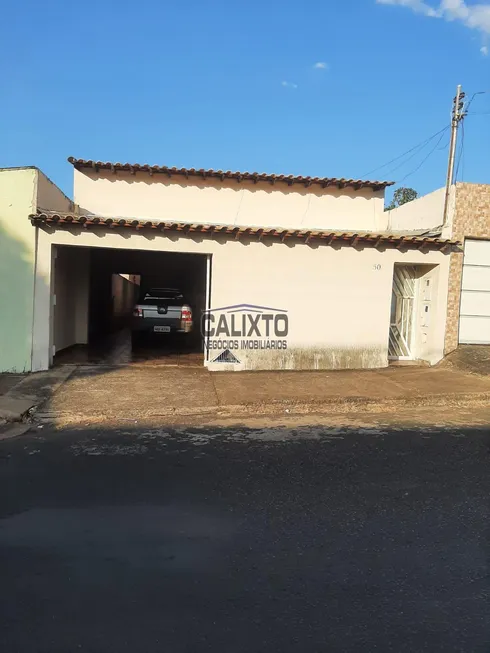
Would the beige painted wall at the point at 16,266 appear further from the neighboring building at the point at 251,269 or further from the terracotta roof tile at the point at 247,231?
the terracotta roof tile at the point at 247,231

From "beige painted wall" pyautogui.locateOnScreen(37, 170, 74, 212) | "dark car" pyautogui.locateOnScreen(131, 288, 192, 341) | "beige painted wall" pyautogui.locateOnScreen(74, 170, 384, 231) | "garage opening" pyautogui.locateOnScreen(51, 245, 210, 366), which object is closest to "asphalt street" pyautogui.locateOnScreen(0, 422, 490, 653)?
"beige painted wall" pyautogui.locateOnScreen(37, 170, 74, 212)

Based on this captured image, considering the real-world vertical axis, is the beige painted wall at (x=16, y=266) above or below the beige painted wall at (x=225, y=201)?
below

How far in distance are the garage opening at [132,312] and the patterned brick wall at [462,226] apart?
560cm

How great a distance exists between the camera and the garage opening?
11766mm

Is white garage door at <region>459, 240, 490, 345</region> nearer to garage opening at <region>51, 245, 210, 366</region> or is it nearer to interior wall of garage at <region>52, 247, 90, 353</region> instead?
garage opening at <region>51, 245, 210, 366</region>

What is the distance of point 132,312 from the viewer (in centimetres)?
1502

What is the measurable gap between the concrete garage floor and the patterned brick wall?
231 inches

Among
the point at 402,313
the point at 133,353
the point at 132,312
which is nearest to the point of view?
the point at 402,313

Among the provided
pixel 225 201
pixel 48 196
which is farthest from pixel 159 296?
pixel 48 196

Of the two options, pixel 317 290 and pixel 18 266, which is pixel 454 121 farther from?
pixel 18 266

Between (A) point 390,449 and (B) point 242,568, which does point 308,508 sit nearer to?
(B) point 242,568

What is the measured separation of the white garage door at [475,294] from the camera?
37.5 ft

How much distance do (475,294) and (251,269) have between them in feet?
17.5

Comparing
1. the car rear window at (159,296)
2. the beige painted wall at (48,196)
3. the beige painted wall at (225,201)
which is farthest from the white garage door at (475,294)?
the beige painted wall at (48,196)
